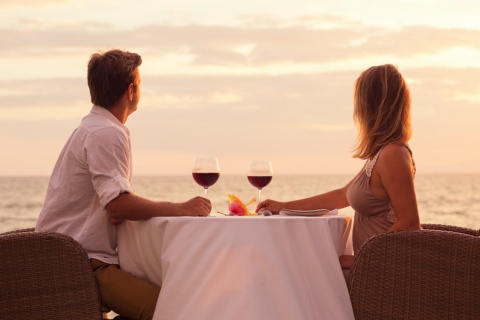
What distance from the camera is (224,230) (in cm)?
393

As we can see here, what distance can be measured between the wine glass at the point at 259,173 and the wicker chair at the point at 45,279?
1.10 meters

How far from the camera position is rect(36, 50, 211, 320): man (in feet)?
13.3

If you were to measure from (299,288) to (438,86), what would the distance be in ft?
127

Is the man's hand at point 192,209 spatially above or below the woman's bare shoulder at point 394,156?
below

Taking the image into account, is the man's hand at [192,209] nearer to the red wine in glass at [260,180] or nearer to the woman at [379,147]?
the red wine in glass at [260,180]

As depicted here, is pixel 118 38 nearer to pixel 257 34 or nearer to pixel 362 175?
pixel 257 34

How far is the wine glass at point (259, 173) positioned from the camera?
4.66m

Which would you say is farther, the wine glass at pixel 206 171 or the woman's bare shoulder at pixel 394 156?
the wine glass at pixel 206 171

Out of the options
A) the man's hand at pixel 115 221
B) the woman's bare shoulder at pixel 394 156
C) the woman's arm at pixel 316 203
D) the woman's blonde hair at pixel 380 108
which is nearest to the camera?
the man's hand at pixel 115 221

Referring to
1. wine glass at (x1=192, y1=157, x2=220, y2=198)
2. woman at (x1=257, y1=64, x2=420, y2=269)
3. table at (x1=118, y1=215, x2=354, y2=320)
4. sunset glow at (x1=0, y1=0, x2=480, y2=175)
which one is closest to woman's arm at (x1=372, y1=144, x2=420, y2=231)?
woman at (x1=257, y1=64, x2=420, y2=269)

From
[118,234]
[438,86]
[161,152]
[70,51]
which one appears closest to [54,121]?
[70,51]

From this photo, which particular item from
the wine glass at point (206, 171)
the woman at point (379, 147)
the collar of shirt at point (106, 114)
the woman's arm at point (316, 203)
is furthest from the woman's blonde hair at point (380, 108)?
the collar of shirt at point (106, 114)

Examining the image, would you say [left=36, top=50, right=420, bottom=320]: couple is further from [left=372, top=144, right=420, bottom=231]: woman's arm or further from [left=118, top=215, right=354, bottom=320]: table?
[left=118, top=215, right=354, bottom=320]: table

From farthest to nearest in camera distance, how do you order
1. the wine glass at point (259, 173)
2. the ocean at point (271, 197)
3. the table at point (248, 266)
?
1. the ocean at point (271, 197)
2. the wine glass at point (259, 173)
3. the table at point (248, 266)
